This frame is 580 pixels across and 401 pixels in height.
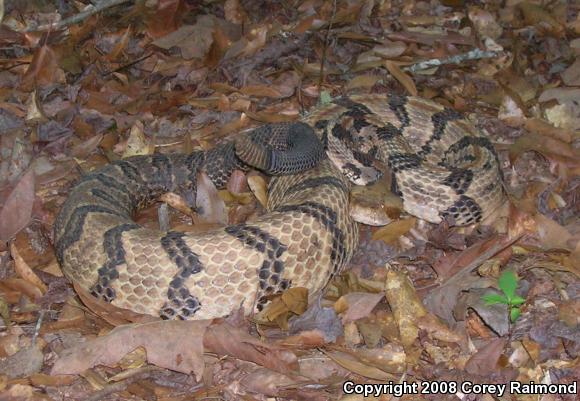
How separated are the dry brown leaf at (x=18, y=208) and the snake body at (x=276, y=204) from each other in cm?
35

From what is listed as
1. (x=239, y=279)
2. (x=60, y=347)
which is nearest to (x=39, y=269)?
(x=60, y=347)

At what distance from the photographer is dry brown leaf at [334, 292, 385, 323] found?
3.99 meters

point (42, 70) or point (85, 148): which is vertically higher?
point (42, 70)

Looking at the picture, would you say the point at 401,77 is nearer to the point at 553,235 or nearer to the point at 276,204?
the point at 276,204

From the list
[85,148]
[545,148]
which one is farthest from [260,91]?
[545,148]

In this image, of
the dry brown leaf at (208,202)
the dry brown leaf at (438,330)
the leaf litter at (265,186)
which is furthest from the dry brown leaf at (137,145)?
the dry brown leaf at (438,330)

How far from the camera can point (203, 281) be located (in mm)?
3889

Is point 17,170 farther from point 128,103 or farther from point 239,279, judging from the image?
point 239,279

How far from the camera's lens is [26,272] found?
Answer: 14.1ft

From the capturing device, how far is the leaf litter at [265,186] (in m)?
3.67

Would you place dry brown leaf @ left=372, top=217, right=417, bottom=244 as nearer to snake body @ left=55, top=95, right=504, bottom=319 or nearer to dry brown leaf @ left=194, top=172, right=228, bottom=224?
snake body @ left=55, top=95, right=504, bottom=319

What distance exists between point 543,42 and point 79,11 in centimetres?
454

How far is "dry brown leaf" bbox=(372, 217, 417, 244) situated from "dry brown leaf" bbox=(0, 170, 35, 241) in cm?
239

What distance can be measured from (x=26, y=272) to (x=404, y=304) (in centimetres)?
236
